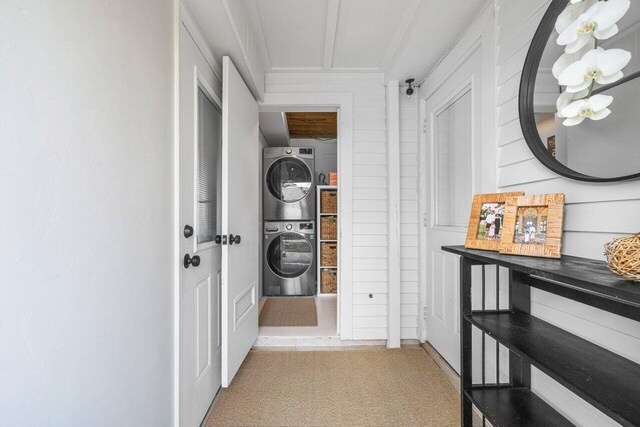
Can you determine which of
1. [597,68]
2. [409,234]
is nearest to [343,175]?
[409,234]

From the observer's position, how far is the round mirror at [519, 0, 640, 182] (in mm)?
851

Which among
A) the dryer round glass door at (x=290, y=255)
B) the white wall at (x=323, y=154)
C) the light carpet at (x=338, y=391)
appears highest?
the white wall at (x=323, y=154)

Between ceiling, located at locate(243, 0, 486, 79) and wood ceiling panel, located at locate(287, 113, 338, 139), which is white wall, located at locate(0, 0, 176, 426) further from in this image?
wood ceiling panel, located at locate(287, 113, 338, 139)

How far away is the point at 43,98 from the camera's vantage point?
0.62 m

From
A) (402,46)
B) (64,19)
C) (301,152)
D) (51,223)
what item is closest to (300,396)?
(51,223)

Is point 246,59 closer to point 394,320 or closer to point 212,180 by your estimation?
point 212,180

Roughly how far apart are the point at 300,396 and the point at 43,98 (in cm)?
189

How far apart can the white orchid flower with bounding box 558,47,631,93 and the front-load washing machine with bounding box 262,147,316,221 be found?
118 inches

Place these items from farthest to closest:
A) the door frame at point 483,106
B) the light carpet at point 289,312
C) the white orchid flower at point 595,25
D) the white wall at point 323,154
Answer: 1. the white wall at point 323,154
2. the light carpet at point 289,312
3. the door frame at point 483,106
4. the white orchid flower at point 595,25

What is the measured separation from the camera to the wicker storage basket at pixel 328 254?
385 cm

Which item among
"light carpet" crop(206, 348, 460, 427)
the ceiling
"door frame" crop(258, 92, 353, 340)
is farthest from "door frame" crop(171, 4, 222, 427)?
"door frame" crop(258, 92, 353, 340)

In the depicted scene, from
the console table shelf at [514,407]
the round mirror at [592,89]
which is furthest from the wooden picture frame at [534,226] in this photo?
the console table shelf at [514,407]

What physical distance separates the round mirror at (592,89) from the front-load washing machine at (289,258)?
2923 millimetres

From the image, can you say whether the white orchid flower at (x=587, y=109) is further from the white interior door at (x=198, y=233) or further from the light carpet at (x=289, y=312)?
the light carpet at (x=289, y=312)
